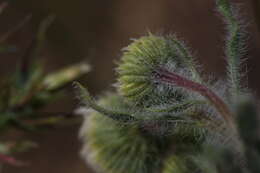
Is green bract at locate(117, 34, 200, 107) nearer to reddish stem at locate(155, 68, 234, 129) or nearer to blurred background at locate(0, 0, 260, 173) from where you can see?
reddish stem at locate(155, 68, 234, 129)

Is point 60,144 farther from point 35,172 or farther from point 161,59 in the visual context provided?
point 161,59

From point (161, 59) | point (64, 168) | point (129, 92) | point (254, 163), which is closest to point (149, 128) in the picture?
point (129, 92)

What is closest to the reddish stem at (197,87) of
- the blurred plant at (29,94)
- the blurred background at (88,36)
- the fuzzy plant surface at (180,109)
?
the fuzzy plant surface at (180,109)

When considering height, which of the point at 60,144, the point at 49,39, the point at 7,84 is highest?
the point at 49,39

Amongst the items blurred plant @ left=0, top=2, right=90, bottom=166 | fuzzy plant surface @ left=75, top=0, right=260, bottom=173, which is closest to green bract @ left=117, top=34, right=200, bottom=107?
fuzzy plant surface @ left=75, top=0, right=260, bottom=173

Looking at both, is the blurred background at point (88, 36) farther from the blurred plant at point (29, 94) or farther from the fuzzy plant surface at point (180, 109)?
the fuzzy plant surface at point (180, 109)

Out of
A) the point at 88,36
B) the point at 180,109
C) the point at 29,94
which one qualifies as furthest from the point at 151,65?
the point at 88,36
